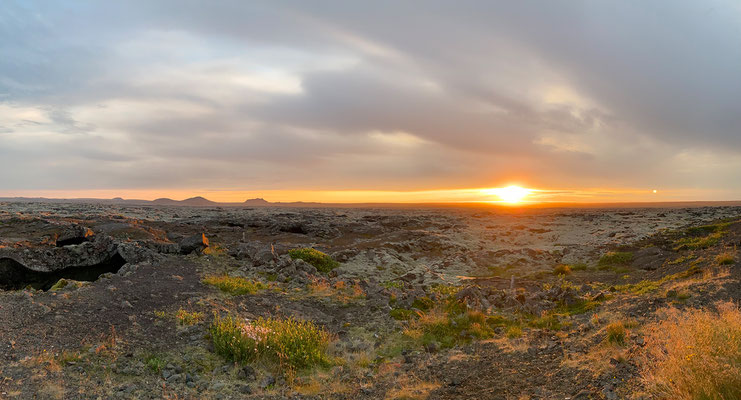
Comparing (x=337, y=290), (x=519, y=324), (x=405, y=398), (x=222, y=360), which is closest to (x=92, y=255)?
(x=337, y=290)

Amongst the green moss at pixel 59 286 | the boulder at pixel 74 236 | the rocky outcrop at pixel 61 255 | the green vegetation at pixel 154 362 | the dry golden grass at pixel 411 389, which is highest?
the boulder at pixel 74 236

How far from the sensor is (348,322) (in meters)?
15.9

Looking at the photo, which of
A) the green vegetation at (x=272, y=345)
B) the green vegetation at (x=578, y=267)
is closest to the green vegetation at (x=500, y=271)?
the green vegetation at (x=578, y=267)

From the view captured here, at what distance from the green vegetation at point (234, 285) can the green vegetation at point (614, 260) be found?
2564cm

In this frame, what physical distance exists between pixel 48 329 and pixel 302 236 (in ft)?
113

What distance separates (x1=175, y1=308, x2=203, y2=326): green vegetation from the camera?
13.4 meters

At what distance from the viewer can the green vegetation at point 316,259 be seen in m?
27.2

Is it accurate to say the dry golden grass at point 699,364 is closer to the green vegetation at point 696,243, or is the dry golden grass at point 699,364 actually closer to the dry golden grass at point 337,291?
the dry golden grass at point 337,291

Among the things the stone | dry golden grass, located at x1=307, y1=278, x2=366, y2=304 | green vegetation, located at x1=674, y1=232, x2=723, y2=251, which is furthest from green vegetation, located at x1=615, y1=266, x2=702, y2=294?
the stone

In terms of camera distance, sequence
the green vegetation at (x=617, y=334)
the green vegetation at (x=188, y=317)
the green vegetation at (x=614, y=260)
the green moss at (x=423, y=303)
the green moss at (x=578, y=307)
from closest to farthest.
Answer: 1. the green vegetation at (x=617, y=334)
2. the green vegetation at (x=188, y=317)
3. the green moss at (x=578, y=307)
4. the green moss at (x=423, y=303)
5. the green vegetation at (x=614, y=260)

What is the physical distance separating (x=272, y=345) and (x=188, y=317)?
3.93m

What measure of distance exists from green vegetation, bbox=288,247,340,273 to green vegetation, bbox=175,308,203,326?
13047mm

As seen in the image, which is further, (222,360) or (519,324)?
(519,324)

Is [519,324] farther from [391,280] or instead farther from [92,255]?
[92,255]
